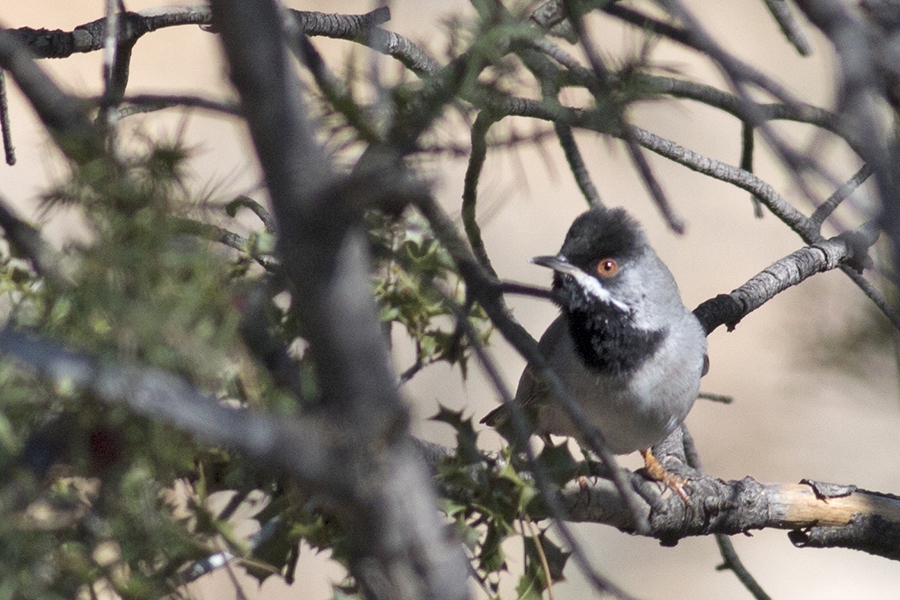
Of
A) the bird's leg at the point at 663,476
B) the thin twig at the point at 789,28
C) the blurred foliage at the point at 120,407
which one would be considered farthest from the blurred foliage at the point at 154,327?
the bird's leg at the point at 663,476

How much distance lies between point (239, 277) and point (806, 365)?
5.43ft

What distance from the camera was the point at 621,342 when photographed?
4461 millimetres

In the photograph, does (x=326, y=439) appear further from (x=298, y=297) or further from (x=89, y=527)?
(x=89, y=527)

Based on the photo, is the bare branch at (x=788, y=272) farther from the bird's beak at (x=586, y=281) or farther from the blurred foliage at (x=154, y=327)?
the blurred foliage at (x=154, y=327)

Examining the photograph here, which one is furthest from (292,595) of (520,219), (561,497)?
(561,497)

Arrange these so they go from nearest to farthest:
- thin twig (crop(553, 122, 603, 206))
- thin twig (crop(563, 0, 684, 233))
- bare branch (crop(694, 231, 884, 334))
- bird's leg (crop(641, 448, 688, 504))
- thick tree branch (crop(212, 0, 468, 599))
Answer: thick tree branch (crop(212, 0, 468, 599)), thin twig (crop(563, 0, 684, 233)), thin twig (crop(553, 122, 603, 206)), bird's leg (crop(641, 448, 688, 504)), bare branch (crop(694, 231, 884, 334))

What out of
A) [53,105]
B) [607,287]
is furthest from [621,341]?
[53,105]

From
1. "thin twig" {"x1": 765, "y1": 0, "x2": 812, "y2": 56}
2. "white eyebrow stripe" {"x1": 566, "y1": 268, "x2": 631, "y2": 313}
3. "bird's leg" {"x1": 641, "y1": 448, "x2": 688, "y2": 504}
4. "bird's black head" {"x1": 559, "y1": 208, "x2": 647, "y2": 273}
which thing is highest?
"thin twig" {"x1": 765, "y1": 0, "x2": 812, "y2": 56}

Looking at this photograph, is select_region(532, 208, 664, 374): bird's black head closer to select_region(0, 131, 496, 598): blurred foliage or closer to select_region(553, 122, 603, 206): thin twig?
select_region(553, 122, 603, 206): thin twig

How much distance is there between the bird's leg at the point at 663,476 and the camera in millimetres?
3799

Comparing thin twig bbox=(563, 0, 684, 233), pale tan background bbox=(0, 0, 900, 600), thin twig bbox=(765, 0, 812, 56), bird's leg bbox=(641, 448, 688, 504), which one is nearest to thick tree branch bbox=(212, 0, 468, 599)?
thin twig bbox=(563, 0, 684, 233)

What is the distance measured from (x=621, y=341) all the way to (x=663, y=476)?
0.68 m

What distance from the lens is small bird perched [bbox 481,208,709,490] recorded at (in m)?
4.33

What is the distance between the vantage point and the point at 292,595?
802 cm
